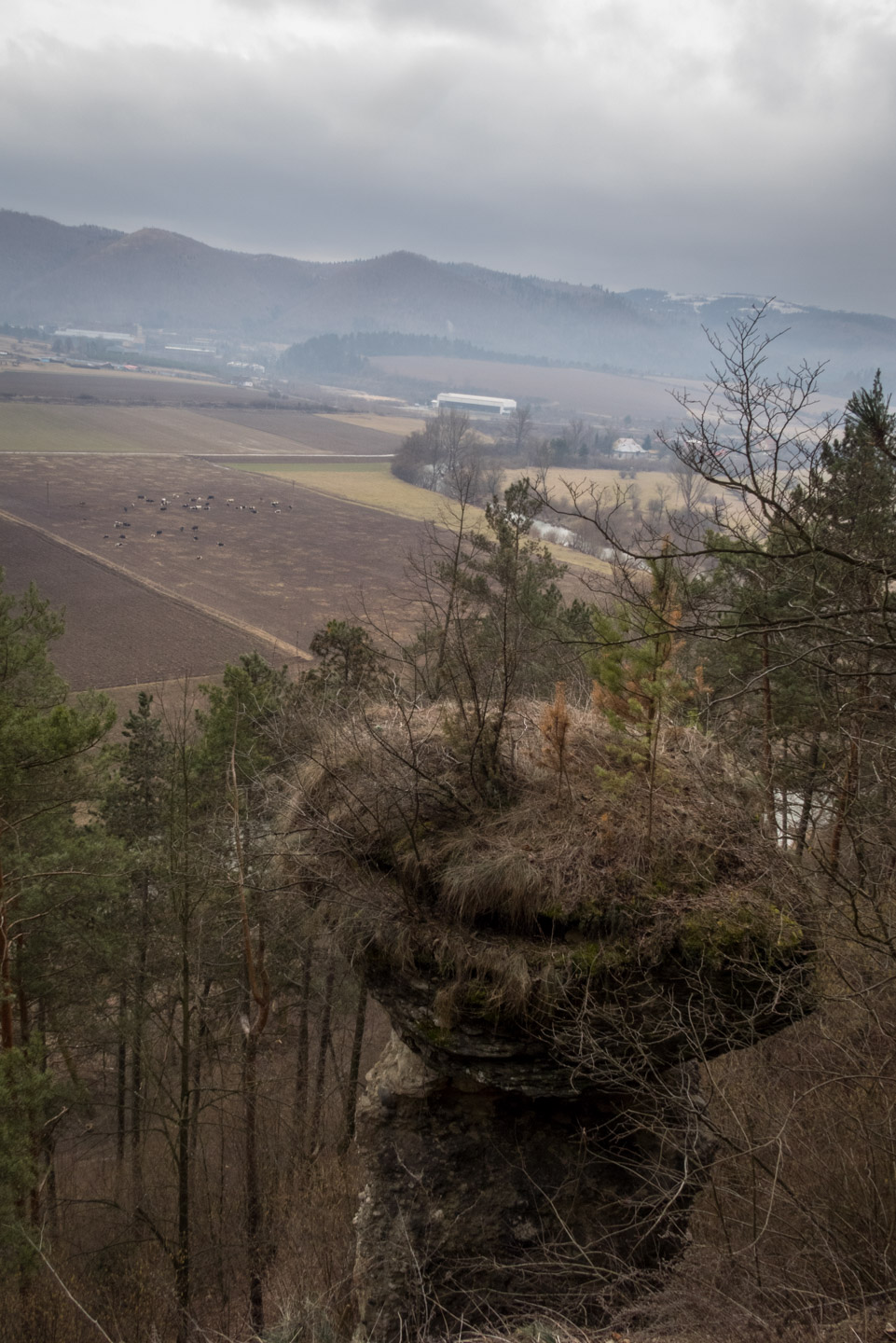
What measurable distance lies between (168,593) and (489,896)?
159ft

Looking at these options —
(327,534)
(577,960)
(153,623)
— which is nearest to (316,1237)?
(577,960)

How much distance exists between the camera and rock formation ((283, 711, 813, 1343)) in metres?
8.09

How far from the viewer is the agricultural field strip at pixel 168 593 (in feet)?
146

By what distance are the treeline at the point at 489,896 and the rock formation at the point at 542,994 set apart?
0.13 meters

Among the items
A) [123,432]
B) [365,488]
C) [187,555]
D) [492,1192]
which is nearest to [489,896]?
[492,1192]

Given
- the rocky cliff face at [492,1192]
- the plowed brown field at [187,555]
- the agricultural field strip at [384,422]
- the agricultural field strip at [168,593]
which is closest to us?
the rocky cliff face at [492,1192]

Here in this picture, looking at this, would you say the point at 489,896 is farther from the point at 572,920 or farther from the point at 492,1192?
the point at 492,1192

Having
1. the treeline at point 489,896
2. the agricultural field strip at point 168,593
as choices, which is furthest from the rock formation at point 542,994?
the agricultural field strip at point 168,593

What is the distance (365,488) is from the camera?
313 feet

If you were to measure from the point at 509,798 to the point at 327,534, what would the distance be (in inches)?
2572

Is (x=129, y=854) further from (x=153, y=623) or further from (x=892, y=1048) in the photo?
(x=153, y=623)

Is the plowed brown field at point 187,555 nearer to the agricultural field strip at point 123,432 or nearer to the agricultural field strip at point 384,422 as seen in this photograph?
the agricultural field strip at point 123,432

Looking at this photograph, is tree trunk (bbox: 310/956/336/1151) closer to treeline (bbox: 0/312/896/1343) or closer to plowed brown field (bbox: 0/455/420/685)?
treeline (bbox: 0/312/896/1343)

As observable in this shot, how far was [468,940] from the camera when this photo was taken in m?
8.55
